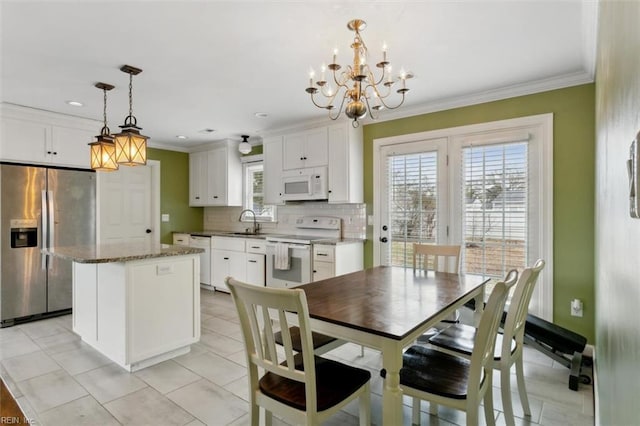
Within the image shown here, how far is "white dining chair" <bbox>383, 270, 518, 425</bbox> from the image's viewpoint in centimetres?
143

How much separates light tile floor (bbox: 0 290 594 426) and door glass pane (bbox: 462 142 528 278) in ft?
2.87

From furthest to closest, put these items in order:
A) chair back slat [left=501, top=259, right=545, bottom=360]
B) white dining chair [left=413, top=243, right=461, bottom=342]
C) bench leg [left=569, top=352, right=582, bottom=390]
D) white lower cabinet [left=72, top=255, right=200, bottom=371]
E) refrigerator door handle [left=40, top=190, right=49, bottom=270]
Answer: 1. refrigerator door handle [left=40, top=190, right=49, bottom=270]
2. white dining chair [left=413, top=243, right=461, bottom=342]
3. white lower cabinet [left=72, top=255, right=200, bottom=371]
4. bench leg [left=569, top=352, right=582, bottom=390]
5. chair back slat [left=501, top=259, right=545, bottom=360]

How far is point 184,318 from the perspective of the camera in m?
2.96

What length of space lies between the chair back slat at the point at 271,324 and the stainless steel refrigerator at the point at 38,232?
12.1ft

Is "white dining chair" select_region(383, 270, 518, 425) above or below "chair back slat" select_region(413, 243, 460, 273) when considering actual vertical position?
below

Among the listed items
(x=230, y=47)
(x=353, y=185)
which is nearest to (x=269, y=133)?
(x=353, y=185)

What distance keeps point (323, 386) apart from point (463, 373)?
692 millimetres

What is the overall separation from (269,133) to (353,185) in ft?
5.24

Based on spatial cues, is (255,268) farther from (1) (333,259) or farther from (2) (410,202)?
(2) (410,202)

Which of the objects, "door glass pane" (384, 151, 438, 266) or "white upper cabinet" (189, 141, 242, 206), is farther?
"white upper cabinet" (189, 141, 242, 206)

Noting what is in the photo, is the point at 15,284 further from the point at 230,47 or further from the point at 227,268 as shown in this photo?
the point at 230,47

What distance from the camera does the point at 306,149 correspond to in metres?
4.53

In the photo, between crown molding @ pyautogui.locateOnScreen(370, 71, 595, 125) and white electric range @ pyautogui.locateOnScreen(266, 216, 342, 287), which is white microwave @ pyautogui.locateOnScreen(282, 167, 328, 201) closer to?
white electric range @ pyautogui.locateOnScreen(266, 216, 342, 287)

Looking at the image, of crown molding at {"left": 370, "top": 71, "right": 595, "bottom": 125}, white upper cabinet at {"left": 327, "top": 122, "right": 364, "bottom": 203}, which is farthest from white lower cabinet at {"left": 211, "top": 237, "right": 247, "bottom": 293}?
crown molding at {"left": 370, "top": 71, "right": 595, "bottom": 125}
